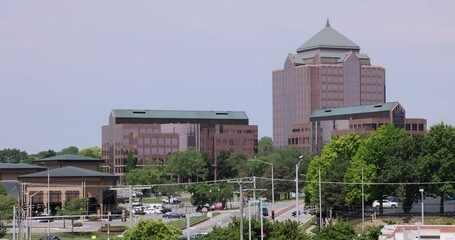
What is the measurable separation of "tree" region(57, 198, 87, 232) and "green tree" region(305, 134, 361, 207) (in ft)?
102

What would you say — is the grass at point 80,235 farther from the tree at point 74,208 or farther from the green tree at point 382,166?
the green tree at point 382,166

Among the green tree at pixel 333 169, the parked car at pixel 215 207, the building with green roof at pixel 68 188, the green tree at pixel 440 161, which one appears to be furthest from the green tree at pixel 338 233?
the parked car at pixel 215 207

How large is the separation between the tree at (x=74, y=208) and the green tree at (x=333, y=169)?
3105 cm

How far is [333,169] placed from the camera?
471 feet

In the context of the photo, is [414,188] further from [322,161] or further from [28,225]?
[28,225]

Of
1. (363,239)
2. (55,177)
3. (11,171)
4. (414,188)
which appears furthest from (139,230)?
(11,171)

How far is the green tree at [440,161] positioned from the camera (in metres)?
132

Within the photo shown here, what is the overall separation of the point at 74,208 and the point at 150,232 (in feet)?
201

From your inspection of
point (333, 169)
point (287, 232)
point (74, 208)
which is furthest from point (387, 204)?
point (287, 232)

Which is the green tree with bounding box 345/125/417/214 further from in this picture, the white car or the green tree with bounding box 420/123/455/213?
the white car

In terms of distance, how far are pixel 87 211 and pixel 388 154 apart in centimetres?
4582

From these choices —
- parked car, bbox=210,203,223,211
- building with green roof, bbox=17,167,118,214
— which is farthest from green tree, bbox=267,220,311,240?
parked car, bbox=210,203,223,211

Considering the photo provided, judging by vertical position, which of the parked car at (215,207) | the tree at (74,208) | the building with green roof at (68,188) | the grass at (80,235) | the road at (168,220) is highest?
the building with green roof at (68,188)

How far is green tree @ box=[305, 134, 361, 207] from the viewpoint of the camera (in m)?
Answer: 140
